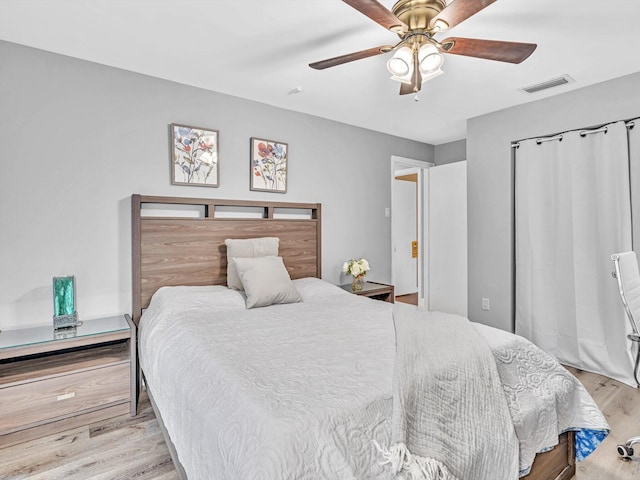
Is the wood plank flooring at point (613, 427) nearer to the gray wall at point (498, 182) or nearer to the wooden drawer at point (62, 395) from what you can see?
the gray wall at point (498, 182)

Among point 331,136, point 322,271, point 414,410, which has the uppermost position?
point 331,136

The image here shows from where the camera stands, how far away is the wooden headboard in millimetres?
2707

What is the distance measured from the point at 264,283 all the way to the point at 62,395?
1.39 m

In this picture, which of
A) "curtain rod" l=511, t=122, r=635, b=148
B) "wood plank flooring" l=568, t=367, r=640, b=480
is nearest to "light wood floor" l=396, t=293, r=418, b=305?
"wood plank flooring" l=568, t=367, r=640, b=480

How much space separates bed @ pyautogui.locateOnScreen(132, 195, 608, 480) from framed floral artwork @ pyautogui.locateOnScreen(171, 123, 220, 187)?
208 millimetres

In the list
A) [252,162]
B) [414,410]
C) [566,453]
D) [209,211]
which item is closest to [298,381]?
[414,410]

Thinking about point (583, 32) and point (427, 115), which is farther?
point (427, 115)

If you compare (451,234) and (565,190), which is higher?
(565,190)

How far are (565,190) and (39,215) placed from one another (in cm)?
424

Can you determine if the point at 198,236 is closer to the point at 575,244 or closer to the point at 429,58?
the point at 429,58

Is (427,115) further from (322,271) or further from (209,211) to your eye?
(209,211)

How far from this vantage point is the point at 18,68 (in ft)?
7.70

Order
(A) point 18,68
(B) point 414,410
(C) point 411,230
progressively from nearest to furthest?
(B) point 414,410 → (A) point 18,68 → (C) point 411,230

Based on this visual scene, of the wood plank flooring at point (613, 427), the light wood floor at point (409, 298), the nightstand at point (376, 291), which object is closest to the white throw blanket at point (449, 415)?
the wood plank flooring at point (613, 427)
